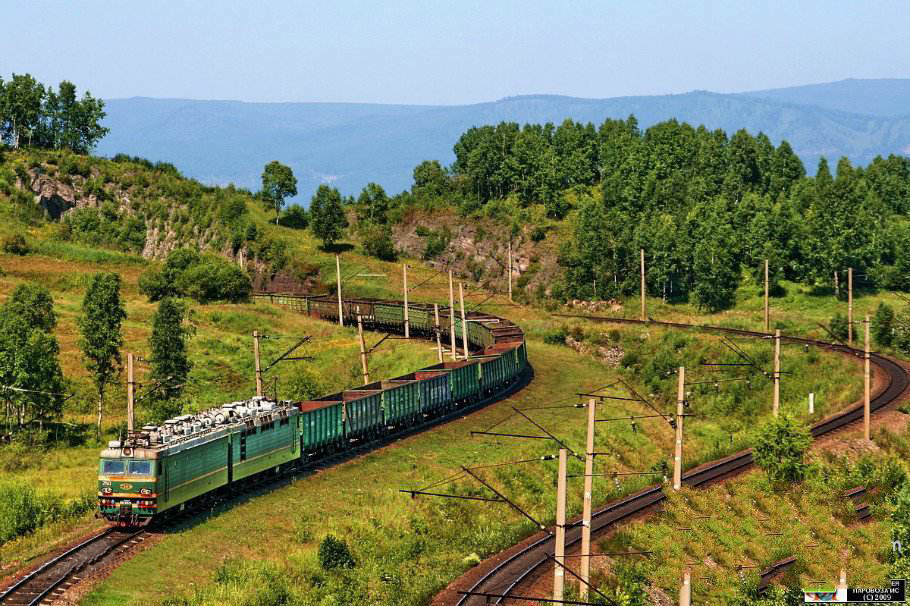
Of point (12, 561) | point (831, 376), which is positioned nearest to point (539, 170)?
point (831, 376)

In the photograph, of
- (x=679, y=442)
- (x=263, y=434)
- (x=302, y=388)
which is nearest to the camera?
(x=263, y=434)

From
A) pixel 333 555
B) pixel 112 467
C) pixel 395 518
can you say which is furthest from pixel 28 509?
pixel 395 518

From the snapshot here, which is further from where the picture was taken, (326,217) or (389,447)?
(326,217)

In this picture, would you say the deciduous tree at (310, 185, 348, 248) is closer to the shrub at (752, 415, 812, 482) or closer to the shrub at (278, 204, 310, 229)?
the shrub at (278, 204, 310, 229)

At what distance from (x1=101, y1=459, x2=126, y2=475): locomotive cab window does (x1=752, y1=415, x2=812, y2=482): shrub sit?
1390 inches

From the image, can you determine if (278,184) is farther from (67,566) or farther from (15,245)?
(67,566)

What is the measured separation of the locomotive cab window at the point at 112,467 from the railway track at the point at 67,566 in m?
2.58

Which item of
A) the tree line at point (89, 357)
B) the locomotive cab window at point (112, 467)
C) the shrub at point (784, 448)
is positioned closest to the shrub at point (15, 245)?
the tree line at point (89, 357)

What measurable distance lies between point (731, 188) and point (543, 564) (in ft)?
342

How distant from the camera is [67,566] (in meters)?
40.8

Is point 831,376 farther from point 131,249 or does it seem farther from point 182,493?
point 131,249

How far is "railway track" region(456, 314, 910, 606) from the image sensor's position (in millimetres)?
42938

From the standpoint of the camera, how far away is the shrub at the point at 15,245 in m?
126

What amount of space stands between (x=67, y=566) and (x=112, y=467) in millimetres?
4872
